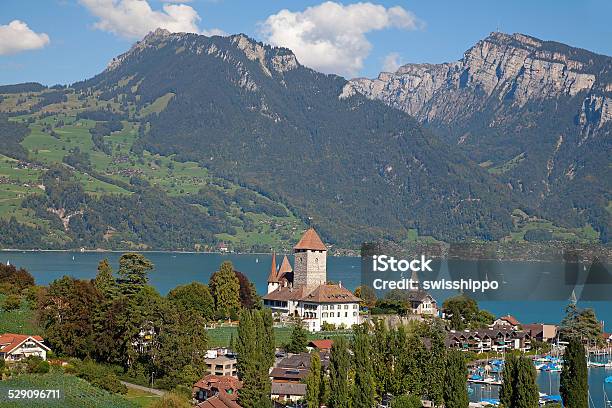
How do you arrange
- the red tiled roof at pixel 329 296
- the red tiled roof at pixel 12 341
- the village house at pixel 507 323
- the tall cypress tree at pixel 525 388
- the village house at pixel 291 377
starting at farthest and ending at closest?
1. the village house at pixel 507 323
2. the red tiled roof at pixel 329 296
3. the village house at pixel 291 377
4. the red tiled roof at pixel 12 341
5. the tall cypress tree at pixel 525 388

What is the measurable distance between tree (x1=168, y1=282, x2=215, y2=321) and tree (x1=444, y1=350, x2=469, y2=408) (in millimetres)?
34380

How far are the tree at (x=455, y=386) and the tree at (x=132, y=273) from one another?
29.4 m

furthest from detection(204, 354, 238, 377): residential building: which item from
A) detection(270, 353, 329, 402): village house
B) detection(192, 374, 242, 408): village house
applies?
detection(192, 374, 242, 408): village house

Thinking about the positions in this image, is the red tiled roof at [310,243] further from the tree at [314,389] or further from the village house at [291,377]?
the tree at [314,389]

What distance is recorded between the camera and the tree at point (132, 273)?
7725cm

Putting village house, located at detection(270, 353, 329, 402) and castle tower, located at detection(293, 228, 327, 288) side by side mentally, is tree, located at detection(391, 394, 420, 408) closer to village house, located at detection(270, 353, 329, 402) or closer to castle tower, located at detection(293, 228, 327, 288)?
village house, located at detection(270, 353, 329, 402)

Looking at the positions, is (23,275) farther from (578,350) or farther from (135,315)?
(578,350)

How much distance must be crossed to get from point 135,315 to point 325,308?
107 ft

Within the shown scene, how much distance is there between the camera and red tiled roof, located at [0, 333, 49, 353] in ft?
195

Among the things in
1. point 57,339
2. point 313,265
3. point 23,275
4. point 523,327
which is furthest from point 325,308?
point 57,339

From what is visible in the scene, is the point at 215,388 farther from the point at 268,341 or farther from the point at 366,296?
the point at 366,296

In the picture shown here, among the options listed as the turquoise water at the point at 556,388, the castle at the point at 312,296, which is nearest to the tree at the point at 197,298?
the castle at the point at 312,296

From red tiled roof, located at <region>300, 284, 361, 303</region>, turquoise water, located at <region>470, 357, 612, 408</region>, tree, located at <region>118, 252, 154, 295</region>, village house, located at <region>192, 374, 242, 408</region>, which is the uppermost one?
tree, located at <region>118, 252, 154, 295</region>

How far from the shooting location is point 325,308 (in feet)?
303
